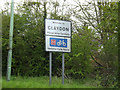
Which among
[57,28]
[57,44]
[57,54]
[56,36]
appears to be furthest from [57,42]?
[57,54]

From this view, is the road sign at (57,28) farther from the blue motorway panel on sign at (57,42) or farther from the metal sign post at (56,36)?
the blue motorway panel on sign at (57,42)

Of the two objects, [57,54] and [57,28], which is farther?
[57,54]

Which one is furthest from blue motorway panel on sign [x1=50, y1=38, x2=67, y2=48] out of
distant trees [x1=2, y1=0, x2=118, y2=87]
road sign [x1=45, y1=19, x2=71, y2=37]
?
distant trees [x1=2, y1=0, x2=118, y2=87]

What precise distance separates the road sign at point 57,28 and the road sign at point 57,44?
0.60ft

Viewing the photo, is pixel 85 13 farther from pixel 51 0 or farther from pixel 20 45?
pixel 20 45

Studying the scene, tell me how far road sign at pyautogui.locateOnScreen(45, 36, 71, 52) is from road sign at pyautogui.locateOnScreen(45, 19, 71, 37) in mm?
182

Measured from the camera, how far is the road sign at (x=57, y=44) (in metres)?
8.78

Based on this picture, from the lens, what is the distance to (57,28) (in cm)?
895

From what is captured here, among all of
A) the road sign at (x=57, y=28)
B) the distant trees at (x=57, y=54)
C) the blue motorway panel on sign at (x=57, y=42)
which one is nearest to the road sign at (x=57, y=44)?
the blue motorway panel on sign at (x=57, y=42)

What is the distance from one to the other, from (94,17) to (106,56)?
19.2ft

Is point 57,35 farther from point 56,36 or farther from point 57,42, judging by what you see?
point 57,42

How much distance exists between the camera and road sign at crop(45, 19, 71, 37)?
8.80 m

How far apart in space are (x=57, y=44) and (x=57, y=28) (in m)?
0.70

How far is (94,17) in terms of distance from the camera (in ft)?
48.6
